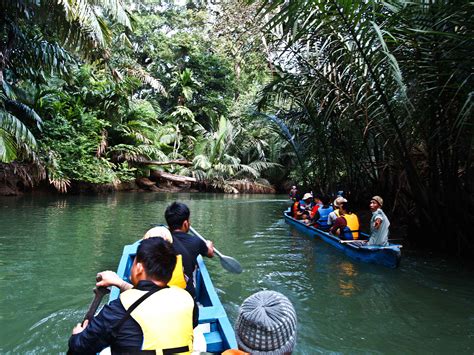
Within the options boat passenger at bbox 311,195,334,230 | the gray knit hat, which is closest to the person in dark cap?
→ the gray knit hat

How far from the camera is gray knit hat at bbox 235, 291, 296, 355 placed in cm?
150

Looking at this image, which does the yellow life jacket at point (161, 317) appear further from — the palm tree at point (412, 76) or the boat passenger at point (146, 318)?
the palm tree at point (412, 76)

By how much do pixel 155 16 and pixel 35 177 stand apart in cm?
1655

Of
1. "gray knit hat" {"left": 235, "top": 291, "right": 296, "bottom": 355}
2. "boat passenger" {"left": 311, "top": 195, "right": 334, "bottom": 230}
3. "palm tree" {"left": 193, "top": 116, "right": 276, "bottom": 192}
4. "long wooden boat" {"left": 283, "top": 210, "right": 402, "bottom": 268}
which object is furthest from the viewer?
"palm tree" {"left": 193, "top": 116, "right": 276, "bottom": 192}

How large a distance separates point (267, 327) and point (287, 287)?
4894 millimetres

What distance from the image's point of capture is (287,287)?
620cm

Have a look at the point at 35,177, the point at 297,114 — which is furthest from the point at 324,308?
the point at 35,177

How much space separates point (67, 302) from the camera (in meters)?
5.11

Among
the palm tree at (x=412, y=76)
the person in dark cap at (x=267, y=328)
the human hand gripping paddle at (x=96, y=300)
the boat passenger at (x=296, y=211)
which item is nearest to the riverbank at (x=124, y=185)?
the boat passenger at (x=296, y=211)

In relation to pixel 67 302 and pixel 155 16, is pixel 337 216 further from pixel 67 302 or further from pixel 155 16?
pixel 155 16

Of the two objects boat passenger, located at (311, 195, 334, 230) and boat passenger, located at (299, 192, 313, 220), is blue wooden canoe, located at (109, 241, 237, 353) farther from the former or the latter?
boat passenger, located at (299, 192, 313, 220)

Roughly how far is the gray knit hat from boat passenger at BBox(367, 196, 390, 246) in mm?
5990

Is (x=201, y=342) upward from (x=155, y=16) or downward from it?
downward

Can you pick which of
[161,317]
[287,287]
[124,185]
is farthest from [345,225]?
[124,185]
